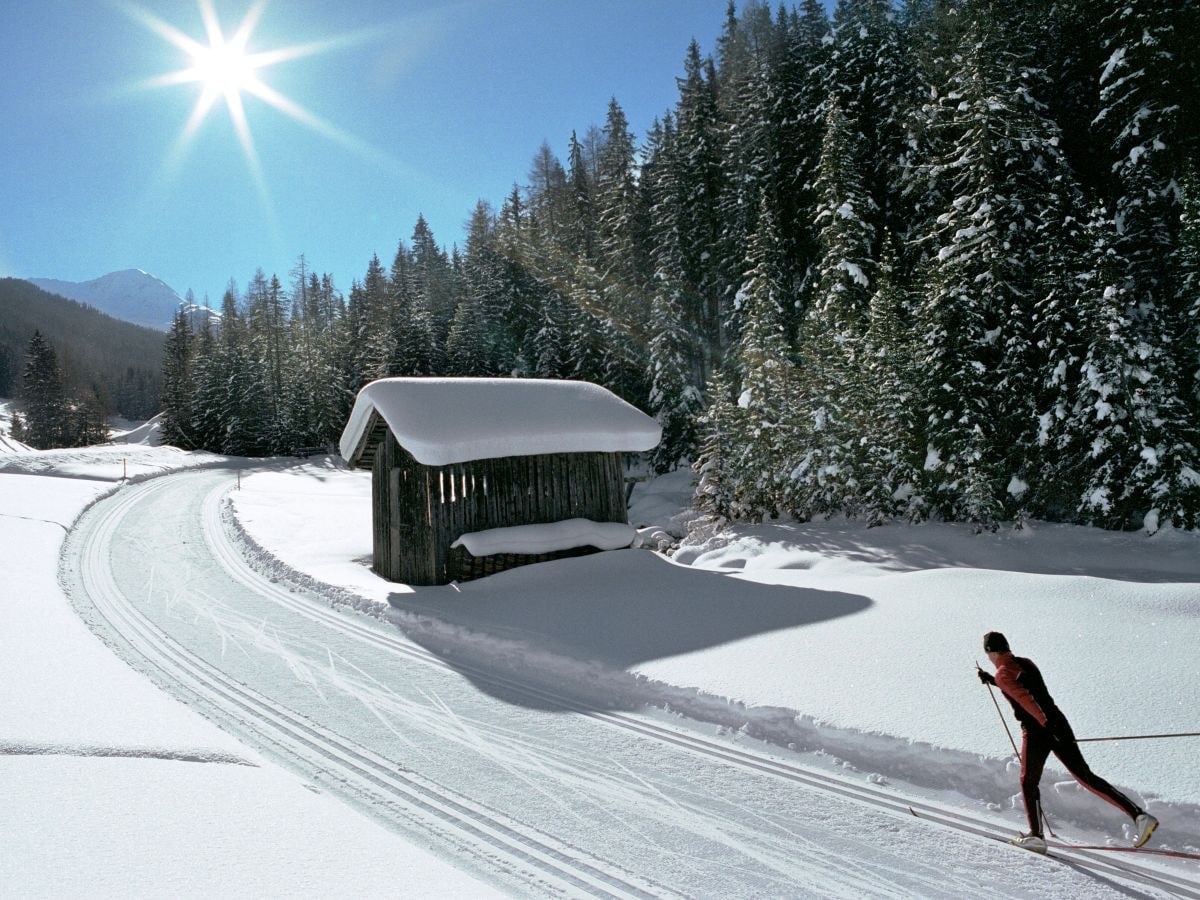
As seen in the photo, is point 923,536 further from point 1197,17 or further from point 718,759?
point 1197,17

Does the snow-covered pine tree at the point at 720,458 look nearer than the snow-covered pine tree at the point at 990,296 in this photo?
No

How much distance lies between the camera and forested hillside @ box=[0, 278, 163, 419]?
116688 mm

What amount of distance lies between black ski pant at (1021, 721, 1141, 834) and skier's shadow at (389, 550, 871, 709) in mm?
3629

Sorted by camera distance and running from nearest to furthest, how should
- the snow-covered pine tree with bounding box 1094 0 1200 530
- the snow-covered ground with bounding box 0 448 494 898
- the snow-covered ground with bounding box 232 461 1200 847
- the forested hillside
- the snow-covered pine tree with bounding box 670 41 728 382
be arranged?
1. the snow-covered ground with bounding box 0 448 494 898
2. the snow-covered ground with bounding box 232 461 1200 847
3. the snow-covered pine tree with bounding box 1094 0 1200 530
4. the snow-covered pine tree with bounding box 670 41 728 382
5. the forested hillside

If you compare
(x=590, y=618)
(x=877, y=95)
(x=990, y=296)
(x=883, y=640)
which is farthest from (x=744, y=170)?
(x=883, y=640)

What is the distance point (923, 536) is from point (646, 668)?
11288 mm

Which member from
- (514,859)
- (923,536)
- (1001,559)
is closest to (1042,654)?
(514,859)

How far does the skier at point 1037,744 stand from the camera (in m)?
4.55

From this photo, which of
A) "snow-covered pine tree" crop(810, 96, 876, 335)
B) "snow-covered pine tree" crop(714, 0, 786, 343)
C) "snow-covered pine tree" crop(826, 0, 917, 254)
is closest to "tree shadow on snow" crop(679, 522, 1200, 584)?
"snow-covered pine tree" crop(810, 96, 876, 335)

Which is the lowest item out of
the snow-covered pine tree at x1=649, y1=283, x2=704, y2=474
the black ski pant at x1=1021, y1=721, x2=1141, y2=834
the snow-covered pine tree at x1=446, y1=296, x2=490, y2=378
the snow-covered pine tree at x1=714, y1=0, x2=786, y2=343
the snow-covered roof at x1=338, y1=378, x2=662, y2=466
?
the black ski pant at x1=1021, y1=721, x2=1141, y2=834

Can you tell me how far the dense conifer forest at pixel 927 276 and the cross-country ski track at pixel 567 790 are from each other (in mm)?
12798

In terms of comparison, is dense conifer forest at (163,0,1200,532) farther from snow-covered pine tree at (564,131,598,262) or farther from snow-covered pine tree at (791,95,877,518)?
snow-covered pine tree at (564,131,598,262)

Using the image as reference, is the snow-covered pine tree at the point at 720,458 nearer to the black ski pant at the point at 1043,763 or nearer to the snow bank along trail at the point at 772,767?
the snow bank along trail at the point at 772,767

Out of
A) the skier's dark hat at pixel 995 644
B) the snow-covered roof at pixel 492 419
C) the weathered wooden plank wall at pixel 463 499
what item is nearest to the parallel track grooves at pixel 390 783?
the skier's dark hat at pixel 995 644
